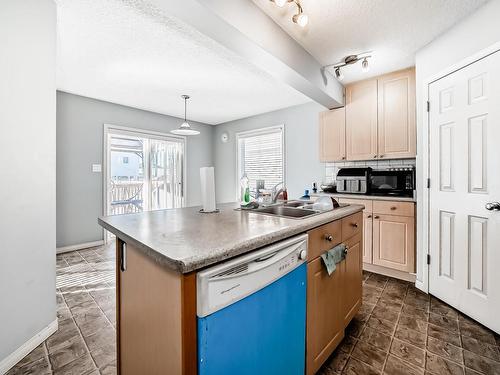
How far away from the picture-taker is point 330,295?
144 centimetres

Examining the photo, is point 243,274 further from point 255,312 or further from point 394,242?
point 394,242

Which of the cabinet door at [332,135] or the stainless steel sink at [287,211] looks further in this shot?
the cabinet door at [332,135]

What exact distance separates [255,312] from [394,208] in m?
2.45

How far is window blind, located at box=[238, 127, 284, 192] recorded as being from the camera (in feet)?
15.5

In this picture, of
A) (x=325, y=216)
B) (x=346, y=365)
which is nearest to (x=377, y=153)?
(x=325, y=216)

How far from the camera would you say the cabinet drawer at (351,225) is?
5.33ft

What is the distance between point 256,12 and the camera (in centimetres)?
187

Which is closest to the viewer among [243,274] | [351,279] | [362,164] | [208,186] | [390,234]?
[243,274]

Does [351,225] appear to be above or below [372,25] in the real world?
below

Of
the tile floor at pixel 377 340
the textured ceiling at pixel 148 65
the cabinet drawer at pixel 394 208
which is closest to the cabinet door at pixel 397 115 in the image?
the cabinet drawer at pixel 394 208

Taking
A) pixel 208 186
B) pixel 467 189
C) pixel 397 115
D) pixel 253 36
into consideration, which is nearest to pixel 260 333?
pixel 208 186

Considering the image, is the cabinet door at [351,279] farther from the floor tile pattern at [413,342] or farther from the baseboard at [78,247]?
the baseboard at [78,247]

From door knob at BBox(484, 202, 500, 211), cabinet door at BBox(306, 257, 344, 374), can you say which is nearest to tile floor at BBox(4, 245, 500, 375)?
cabinet door at BBox(306, 257, 344, 374)

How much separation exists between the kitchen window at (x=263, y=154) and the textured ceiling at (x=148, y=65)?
59 centimetres
